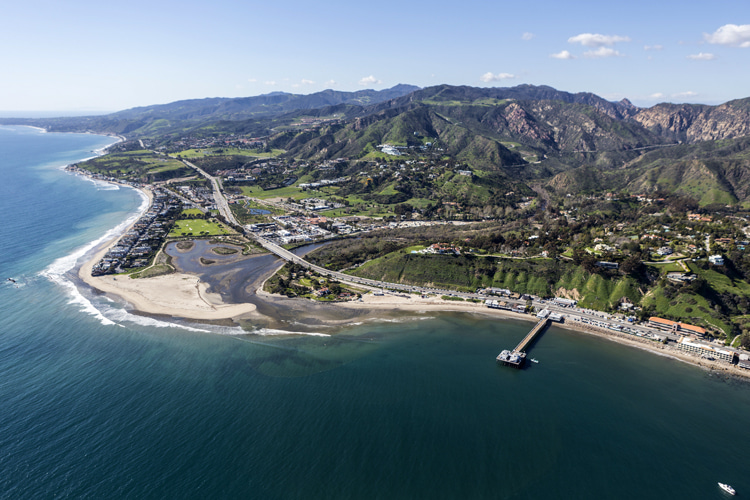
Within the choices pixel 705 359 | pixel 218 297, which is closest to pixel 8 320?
pixel 218 297

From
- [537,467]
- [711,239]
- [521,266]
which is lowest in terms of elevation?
[537,467]

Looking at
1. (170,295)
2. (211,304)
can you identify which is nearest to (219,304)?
(211,304)

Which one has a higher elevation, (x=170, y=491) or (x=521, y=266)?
(x=521, y=266)

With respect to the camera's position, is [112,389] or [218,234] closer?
[112,389]

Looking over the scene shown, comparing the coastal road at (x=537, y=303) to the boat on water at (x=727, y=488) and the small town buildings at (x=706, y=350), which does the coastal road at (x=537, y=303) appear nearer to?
the small town buildings at (x=706, y=350)

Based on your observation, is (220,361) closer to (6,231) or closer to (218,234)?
(218,234)

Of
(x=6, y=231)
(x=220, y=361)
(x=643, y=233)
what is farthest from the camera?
(x=6, y=231)

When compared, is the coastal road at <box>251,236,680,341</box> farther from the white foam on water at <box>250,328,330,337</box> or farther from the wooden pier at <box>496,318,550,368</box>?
the white foam on water at <box>250,328,330,337</box>

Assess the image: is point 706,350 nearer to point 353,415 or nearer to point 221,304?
point 353,415

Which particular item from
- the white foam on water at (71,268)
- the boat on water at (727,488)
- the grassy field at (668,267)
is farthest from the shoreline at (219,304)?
the boat on water at (727,488)
